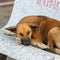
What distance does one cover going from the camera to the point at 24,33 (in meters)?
3.43

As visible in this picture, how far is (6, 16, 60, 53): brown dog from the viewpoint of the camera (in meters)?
3.43

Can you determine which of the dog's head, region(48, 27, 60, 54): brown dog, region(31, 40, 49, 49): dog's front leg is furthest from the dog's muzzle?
region(48, 27, 60, 54): brown dog

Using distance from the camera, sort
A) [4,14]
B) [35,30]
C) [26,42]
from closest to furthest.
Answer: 1. [26,42]
2. [35,30]
3. [4,14]

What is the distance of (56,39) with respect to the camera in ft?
10.9

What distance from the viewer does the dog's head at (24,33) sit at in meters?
3.34

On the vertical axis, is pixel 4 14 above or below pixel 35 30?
below

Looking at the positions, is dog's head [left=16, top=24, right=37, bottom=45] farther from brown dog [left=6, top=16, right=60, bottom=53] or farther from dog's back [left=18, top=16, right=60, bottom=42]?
dog's back [left=18, top=16, right=60, bottom=42]

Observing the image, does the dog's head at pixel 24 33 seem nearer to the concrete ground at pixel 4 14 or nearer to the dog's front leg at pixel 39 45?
the dog's front leg at pixel 39 45

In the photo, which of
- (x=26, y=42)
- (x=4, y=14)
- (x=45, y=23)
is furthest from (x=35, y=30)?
(x=4, y=14)

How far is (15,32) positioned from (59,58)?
0.97 meters

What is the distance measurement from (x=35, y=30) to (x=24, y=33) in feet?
0.64

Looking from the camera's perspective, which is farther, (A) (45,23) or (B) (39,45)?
(A) (45,23)

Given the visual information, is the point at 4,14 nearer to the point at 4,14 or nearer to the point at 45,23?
the point at 4,14

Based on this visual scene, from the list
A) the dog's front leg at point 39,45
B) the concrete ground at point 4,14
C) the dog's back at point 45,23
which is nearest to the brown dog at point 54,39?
the dog's front leg at point 39,45
